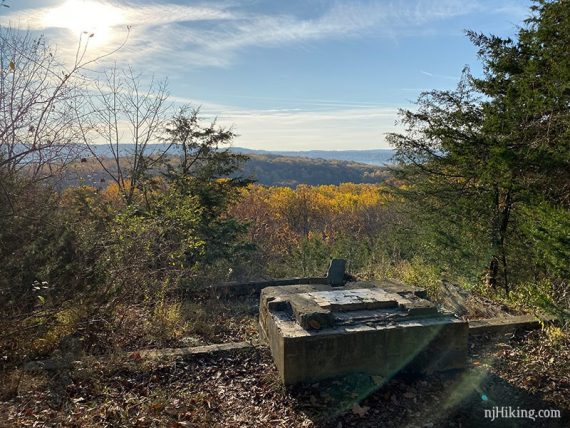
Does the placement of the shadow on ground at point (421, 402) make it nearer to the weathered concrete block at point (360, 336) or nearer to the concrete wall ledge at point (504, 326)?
the weathered concrete block at point (360, 336)

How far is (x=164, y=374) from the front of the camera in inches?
203

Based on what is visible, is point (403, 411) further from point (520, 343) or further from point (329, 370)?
point (520, 343)

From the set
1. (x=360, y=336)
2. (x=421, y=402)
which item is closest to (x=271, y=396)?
(x=360, y=336)

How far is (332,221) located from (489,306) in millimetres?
40543

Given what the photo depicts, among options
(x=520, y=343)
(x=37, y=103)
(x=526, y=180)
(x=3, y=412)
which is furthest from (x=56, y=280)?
(x=526, y=180)

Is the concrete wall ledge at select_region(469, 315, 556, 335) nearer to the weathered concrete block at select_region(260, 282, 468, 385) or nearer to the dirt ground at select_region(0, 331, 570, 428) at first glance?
the dirt ground at select_region(0, 331, 570, 428)

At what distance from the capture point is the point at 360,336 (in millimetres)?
4855

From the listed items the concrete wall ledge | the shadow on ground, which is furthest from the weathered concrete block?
the concrete wall ledge

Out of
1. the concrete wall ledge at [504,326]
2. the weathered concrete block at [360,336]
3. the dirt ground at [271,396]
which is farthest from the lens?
the concrete wall ledge at [504,326]


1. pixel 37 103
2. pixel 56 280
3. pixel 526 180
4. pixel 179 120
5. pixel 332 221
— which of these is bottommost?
pixel 332 221

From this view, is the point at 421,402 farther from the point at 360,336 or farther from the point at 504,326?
the point at 504,326

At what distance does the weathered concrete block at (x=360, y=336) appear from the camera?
15.6ft

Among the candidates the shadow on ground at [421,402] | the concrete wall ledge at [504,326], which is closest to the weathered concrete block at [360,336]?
the shadow on ground at [421,402]

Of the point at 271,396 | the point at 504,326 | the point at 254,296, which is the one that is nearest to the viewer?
the point at 271,396
